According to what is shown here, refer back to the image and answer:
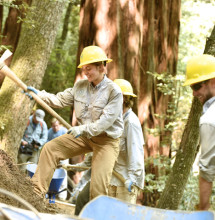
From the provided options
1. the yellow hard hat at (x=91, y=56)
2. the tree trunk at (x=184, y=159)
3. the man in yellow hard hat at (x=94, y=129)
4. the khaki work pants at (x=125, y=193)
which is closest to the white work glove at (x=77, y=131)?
the man in yellow hard hat at (x=94, y=129)

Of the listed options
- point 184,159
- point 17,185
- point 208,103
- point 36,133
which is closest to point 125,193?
point 17,185

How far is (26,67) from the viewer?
8.29 meters

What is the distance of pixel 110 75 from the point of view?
34.1 feet

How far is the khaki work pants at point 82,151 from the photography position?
18.5 feet

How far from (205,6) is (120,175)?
12.3 m

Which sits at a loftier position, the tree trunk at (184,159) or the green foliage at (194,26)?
the green foliage at (194,26)

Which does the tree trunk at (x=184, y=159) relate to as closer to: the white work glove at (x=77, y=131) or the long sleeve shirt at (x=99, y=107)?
the long sleeve shirt at (x=99, y=107)

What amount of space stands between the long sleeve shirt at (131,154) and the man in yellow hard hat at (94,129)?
169mm

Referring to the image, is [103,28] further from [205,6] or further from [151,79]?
[205,6]

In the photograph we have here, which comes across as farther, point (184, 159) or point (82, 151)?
point (184, 159)

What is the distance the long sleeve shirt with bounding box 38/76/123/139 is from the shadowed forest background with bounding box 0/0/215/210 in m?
1.80

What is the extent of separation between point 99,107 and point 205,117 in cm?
222

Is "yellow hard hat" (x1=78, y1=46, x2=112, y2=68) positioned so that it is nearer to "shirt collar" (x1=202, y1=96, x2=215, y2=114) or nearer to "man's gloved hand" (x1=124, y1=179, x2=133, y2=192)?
"man's gloved hand" (x1=124, y1=179, x2=133, y2=192)

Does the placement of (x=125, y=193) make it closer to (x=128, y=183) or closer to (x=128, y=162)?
(x=128, y=183)
